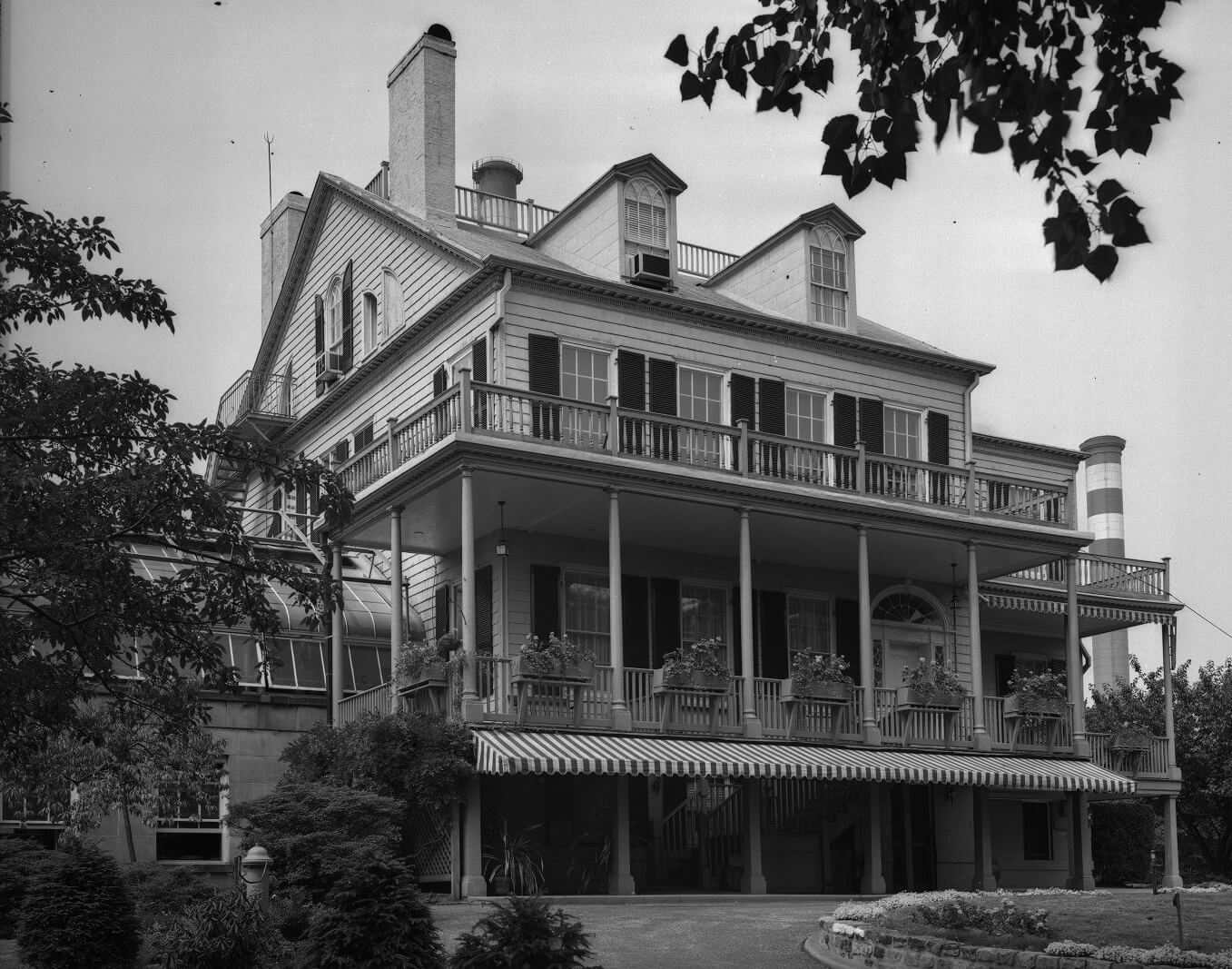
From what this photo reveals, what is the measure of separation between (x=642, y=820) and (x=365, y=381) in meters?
10.0

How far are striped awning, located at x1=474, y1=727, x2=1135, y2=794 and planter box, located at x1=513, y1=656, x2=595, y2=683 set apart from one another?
30.9 inches

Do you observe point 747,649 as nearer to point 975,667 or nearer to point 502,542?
point 502,542

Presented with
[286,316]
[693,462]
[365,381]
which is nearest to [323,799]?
[693,462]

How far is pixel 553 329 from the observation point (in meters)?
27.6

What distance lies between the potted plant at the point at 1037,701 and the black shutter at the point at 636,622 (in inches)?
257

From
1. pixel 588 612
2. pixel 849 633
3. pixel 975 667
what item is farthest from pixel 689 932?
pixel 849 633

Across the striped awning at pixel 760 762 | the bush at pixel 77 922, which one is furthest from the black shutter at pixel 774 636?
the bush at pixel 77 922

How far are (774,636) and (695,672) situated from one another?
15.1 feet

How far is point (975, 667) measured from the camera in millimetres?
28891

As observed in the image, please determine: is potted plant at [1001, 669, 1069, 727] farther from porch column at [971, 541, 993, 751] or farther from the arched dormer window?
the arched dormer window

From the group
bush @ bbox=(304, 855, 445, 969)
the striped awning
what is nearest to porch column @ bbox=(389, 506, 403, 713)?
the striped awning

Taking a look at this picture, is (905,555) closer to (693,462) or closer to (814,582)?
(814,582)

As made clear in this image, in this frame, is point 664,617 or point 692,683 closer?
point 692,683

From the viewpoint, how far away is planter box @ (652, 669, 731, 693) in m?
25.1
